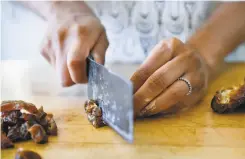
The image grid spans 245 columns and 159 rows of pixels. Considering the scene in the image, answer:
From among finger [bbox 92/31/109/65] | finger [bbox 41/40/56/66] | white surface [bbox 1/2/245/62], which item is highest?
finger [bbox 92/31/109/65]

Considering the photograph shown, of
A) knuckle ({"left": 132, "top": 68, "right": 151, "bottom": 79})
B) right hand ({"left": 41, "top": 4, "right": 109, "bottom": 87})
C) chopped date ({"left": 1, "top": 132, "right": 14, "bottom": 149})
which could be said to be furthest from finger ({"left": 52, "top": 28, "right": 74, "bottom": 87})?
chopped date ({"left": 1, "top": 132, "right": 14, "bottom": 149})

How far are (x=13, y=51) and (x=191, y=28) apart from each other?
2.56ft

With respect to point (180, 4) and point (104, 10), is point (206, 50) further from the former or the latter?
point (104, 10)

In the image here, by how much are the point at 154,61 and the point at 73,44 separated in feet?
0.77

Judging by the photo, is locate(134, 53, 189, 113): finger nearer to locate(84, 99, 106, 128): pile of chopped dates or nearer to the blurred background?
locate(84, 99, 106, 128): pile of chopped dates

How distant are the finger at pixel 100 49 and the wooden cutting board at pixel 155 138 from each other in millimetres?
139

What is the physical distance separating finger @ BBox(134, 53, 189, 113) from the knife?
0.08m

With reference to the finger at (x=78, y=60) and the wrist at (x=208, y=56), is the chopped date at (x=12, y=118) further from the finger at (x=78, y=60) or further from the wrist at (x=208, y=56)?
the wrist at (x=208, y=56)

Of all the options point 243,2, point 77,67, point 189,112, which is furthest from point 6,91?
point 243,2

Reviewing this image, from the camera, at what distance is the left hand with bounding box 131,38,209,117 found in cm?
97

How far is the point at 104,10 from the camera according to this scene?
1524 millimetres

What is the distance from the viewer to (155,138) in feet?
2.85

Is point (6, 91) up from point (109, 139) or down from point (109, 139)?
down

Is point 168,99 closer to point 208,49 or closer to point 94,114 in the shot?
point 94,114
